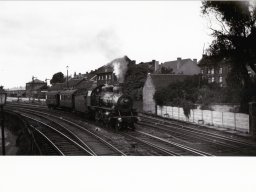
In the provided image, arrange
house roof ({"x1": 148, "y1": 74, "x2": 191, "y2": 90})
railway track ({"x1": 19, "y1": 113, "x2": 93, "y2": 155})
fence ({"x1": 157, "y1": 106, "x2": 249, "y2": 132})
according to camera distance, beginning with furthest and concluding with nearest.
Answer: house roof ({"x1": 148, "y1": 74, "x2": 191, "y2": 90}) → fence ({"x1": 157, "y1": 106, "x2": 249, "y2": 132}) → railway track ({"x1": 19, "y1": 113, "x2": 93, "y2": 155})

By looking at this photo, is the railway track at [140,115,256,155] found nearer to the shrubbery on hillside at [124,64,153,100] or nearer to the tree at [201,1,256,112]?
the tree at [201,1,256,112]

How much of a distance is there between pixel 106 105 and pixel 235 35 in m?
6.29

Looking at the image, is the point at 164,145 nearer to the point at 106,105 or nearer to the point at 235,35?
the point at 235,35

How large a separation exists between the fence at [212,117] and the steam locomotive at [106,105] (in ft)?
6.53

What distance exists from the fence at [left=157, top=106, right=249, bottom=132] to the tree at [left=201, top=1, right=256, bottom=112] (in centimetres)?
49

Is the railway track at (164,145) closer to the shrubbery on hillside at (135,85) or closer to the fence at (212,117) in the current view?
the fence at (212,117)

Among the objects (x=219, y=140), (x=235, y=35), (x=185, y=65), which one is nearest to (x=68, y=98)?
(x=185, y=65)

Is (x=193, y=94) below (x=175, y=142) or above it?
above

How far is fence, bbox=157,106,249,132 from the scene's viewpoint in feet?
25.7

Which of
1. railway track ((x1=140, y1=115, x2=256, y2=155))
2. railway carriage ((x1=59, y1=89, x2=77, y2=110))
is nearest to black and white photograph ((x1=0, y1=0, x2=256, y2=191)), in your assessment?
railway track ((x1=140, y1=115, x2=256, y2=155))

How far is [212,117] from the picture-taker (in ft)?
31.8
